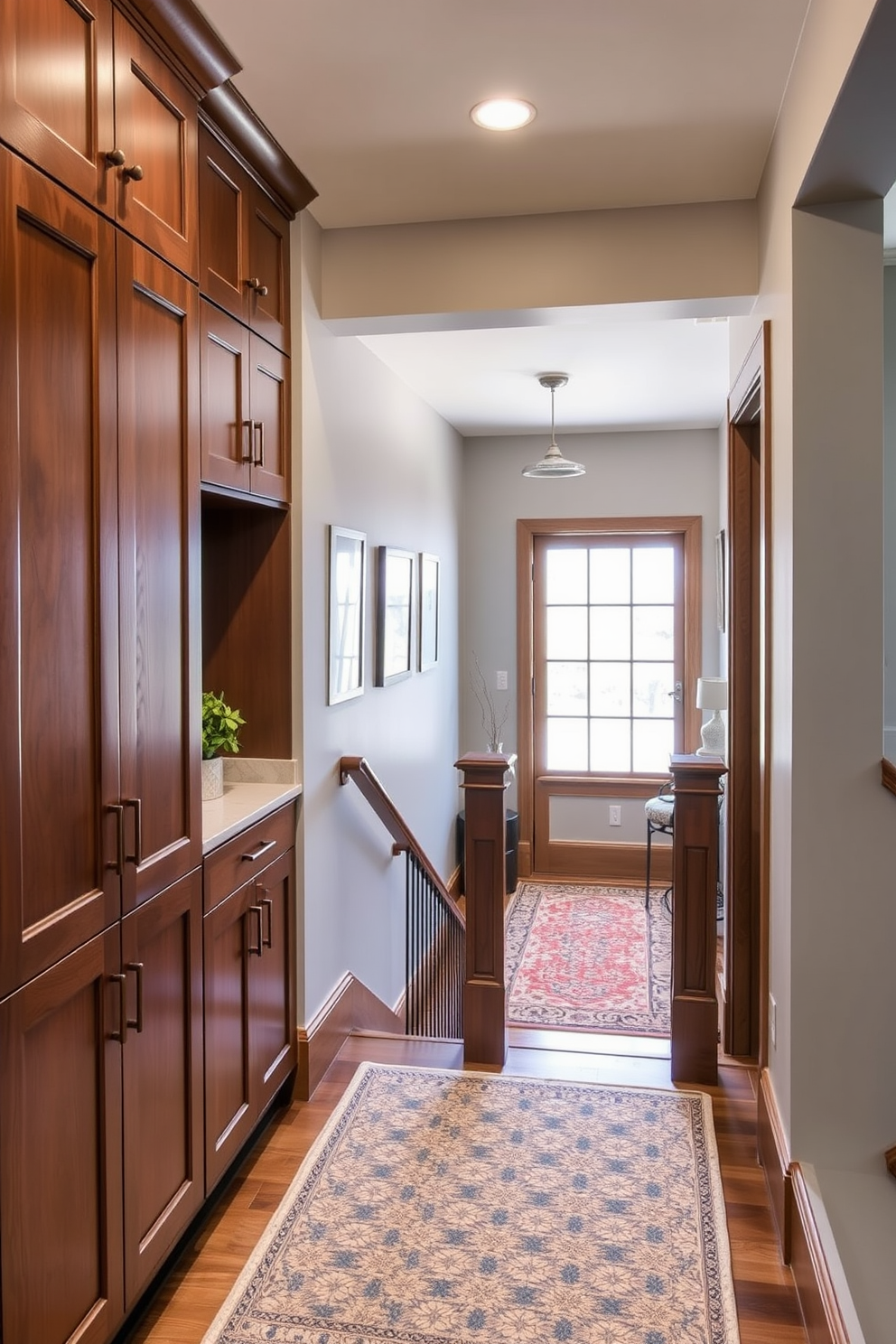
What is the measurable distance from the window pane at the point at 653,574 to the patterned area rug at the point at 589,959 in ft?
6.15

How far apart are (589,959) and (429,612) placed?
196 centimetres

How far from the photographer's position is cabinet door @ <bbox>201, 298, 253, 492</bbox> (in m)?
2.26

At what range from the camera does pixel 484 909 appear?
9.95 ft

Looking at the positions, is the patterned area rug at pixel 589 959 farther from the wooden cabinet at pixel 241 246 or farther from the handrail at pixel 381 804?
the wooden cabinet at pixel 241 246

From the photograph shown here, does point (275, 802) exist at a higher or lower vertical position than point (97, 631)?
lower

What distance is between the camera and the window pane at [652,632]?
6336mm

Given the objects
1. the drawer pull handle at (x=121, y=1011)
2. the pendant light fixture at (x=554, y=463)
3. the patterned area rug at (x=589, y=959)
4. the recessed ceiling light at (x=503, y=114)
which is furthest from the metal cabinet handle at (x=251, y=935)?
the pendant light fixture at (x=554, y=463)

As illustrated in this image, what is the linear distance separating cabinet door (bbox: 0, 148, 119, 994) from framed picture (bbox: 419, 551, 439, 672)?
3.24 meters

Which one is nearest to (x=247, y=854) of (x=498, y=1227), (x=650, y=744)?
(x=498, y=1227)

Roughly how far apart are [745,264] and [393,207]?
1.01 meters

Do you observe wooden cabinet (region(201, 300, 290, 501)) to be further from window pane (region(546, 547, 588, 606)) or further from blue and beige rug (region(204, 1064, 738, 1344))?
window pane (region(546, 547, 588, 606))

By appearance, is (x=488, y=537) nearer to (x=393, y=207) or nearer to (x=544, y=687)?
(x=544, y=687)

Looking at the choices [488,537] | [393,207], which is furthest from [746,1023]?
[488,537]

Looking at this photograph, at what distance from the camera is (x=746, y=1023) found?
3.10 meters
